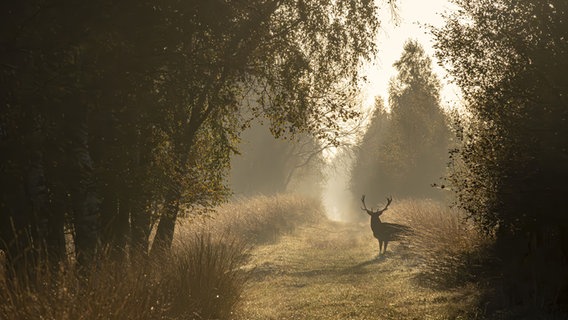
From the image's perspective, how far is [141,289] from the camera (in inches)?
326

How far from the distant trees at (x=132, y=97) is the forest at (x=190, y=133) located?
0.03m

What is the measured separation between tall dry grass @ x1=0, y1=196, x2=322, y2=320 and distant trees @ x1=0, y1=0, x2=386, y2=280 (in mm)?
527

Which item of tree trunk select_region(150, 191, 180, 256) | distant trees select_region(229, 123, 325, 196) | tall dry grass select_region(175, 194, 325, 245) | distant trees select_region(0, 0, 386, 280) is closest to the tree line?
distant trees select_region(0, 0, 386, 280)

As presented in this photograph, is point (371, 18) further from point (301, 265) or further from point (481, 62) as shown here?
point (301, 265)

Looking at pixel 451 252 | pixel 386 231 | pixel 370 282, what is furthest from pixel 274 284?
pixel 386 231

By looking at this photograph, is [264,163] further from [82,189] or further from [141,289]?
[141,289]

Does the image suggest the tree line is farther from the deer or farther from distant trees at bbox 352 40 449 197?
distant trees at bbox 352 40 449 197

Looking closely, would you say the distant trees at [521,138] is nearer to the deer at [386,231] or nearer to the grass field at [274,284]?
the grass field at [274,284]

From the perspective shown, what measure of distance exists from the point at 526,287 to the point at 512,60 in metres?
4.16

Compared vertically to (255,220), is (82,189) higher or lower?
higher

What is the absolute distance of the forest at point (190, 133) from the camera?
923 cm

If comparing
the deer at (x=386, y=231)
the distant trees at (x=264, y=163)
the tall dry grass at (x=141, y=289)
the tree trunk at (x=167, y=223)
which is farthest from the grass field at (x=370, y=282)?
the distant trees at (x=264, y=163)

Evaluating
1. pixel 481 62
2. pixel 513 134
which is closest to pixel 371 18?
pixel 481 62

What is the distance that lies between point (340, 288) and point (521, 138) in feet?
21.6
